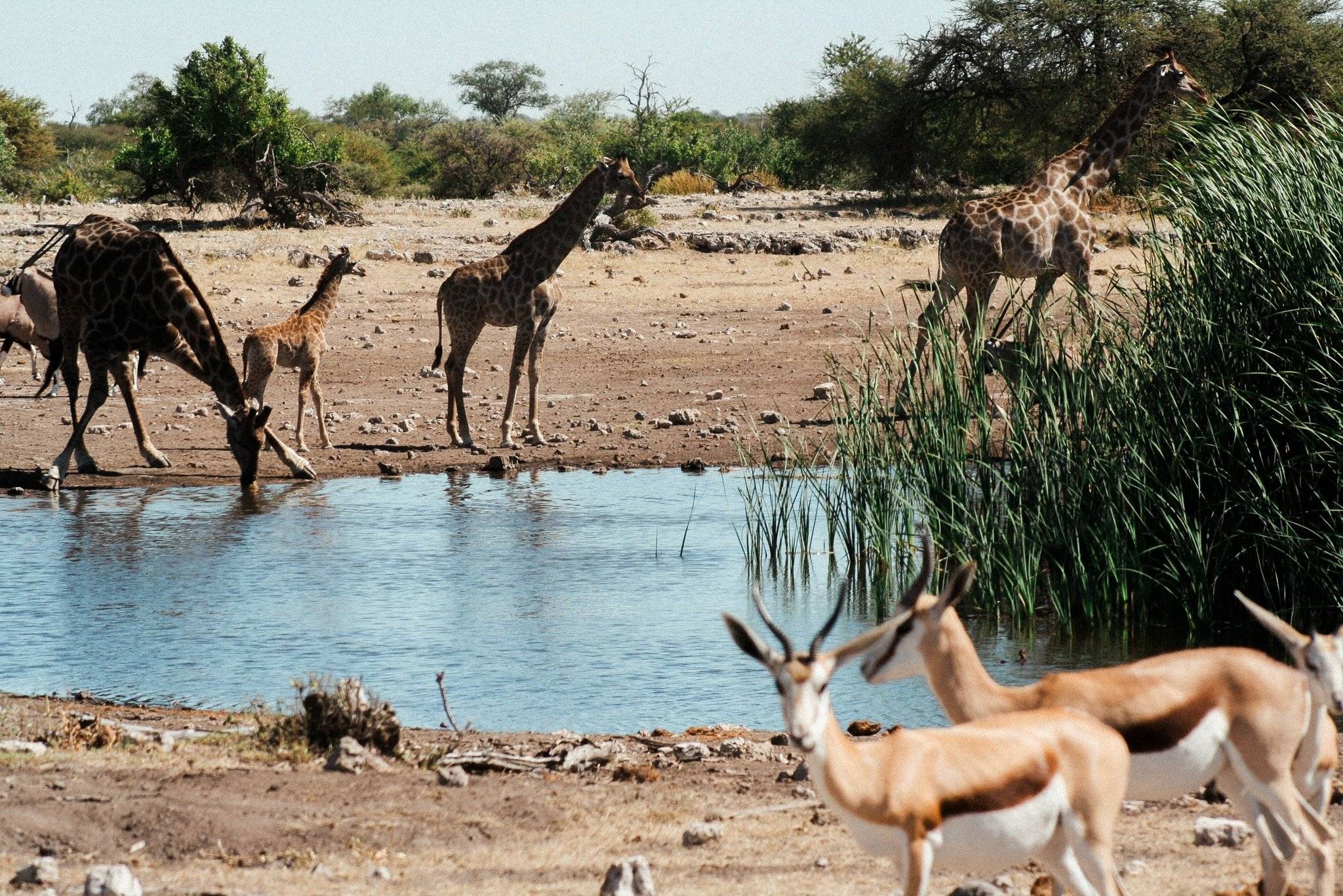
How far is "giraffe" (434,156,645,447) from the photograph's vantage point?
14.2 m

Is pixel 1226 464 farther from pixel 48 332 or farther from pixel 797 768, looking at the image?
pixel 48 332

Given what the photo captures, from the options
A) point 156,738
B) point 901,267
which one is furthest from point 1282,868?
point 901,267

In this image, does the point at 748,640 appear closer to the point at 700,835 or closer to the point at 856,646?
the point at 856,646

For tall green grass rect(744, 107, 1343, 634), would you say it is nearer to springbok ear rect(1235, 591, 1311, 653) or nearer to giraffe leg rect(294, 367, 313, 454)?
springbok ear rect(1235, 591, 1311, 653)

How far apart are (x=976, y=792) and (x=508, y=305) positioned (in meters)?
11.0

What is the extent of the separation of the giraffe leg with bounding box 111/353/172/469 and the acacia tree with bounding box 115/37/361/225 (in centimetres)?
1224

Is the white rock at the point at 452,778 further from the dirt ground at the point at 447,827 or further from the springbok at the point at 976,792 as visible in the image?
the springbok at the point at 976,792

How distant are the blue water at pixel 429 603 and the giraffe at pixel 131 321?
77 centimetres

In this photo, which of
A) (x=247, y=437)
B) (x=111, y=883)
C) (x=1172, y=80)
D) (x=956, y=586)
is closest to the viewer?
(x=956, y=586)

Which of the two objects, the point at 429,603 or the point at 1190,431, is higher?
the point at 1190,431

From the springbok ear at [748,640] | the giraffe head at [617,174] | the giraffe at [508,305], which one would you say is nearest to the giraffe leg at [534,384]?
the giraffe at [508,305]

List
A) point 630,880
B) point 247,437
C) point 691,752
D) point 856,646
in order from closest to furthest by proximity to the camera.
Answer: point 856,646
point 630,880
point 691,752
point 247,437

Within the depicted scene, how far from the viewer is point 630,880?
4309 millimetres

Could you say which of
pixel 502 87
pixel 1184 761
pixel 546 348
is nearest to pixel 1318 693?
pixel 1184 761
